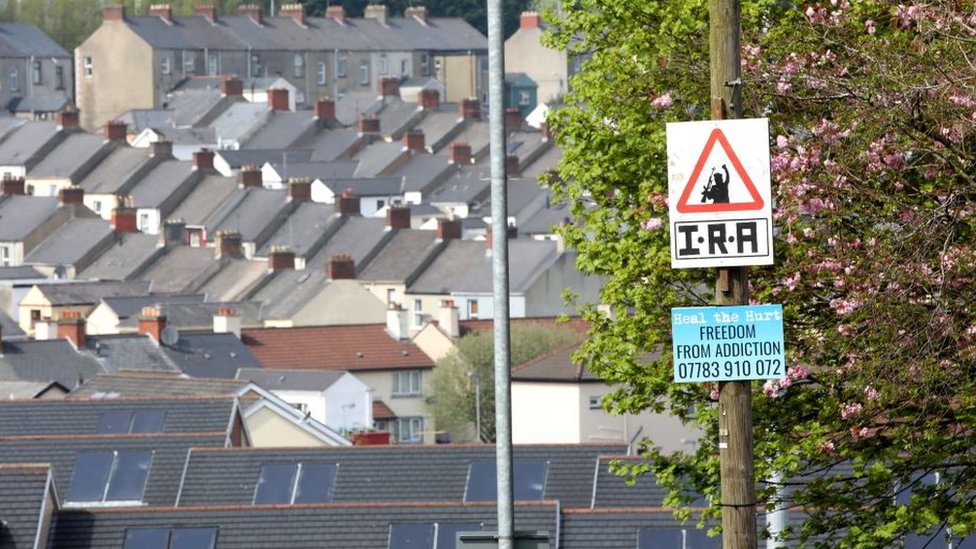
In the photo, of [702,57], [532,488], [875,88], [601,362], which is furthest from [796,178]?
[532,488]

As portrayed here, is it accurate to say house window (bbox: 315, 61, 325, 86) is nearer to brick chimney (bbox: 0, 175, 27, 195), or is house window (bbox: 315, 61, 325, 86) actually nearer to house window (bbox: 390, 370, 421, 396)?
brick chimney (bbox: 0, 175, 27, 195)

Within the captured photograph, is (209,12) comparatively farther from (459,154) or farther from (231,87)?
(459,154)

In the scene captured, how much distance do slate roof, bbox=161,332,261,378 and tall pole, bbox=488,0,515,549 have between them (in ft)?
179

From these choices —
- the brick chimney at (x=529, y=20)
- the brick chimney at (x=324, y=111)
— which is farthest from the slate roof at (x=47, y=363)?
the brick chimney at (x=529, y=20)

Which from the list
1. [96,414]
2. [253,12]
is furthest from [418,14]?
[96,414]

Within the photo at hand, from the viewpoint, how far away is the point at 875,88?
58.6 ft

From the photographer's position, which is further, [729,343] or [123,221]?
[123,221]

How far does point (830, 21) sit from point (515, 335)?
6018 centimetres

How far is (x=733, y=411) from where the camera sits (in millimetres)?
13508

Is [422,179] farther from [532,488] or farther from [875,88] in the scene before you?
[875,88]

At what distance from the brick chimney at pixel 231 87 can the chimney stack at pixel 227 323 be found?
7828 centimetres

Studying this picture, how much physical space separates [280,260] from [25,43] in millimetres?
82151

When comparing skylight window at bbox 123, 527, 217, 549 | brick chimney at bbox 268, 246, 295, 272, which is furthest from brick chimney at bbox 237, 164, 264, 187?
skylight window at bbox 123, 527, 217, 549

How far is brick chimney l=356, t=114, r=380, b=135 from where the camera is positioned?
146375 mm
